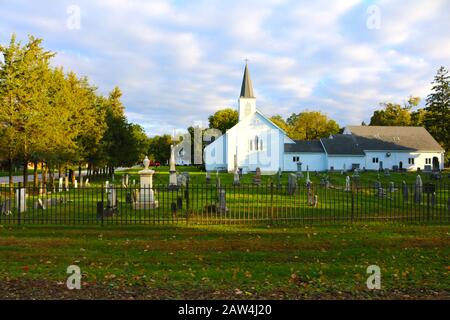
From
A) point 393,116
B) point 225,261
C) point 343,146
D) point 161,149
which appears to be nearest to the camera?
point 225,261

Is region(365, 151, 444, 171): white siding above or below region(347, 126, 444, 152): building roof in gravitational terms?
below

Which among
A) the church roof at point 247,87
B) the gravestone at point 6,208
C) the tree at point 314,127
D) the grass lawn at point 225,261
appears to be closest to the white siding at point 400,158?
the church roof at point 247,87

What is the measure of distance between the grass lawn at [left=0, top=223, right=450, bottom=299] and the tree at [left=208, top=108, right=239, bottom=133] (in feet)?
249

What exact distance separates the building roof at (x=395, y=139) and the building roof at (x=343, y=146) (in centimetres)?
105

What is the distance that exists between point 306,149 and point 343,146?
6.25m

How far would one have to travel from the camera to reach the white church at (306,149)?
52.8 m

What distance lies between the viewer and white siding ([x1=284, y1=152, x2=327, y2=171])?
177 ft

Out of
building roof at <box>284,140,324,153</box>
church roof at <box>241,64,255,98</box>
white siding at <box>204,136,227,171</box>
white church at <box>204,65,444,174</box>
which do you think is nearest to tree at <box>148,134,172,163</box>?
church roof at <box>241,64,255,98</box>

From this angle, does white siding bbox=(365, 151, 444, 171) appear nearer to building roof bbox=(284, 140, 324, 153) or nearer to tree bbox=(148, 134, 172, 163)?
building roof bbox=(284, 140, 324, 153)

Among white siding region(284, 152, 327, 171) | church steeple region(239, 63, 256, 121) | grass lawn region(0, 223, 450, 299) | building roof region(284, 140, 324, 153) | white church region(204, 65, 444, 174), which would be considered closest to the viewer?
grass lawn region(0, 223, 450, 299)

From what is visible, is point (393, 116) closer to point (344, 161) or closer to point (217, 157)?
point (344, 161)

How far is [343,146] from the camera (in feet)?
185

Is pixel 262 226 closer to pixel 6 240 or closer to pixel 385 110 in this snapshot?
pixel 6 240

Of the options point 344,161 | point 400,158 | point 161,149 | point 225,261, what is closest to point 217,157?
point 344,161
